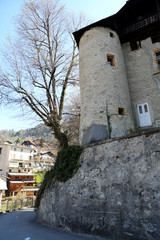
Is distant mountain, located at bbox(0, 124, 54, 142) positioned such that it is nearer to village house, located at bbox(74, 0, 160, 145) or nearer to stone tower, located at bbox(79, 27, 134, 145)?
stone tower, located at bbox(79, 27, 134, 145)

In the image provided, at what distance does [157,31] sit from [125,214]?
44.2 feet

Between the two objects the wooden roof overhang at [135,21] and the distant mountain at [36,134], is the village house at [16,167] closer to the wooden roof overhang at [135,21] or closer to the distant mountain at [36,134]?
the distant mountain at [36,134]

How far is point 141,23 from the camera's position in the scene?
12891 mm

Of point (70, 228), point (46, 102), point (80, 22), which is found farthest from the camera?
point (80, 22)

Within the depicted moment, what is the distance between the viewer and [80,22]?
1748 cm

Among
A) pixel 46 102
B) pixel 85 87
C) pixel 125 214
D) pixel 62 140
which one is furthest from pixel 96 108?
pixel 125 214

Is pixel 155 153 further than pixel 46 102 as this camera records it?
No

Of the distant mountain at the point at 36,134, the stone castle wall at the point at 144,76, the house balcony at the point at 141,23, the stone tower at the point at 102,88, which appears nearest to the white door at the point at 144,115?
the stone castle wall at the point at 144,76

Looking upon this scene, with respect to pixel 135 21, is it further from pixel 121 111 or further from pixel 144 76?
pixel 121 111

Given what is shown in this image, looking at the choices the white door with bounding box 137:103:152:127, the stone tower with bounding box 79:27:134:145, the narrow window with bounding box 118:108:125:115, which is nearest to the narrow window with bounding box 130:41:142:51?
the stone tower with bounding box 79:27:134:145

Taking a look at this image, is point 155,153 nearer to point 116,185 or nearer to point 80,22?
point 116,185

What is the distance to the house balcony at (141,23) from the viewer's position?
1245cm

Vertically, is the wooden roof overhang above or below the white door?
above

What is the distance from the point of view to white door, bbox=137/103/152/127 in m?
11.3
